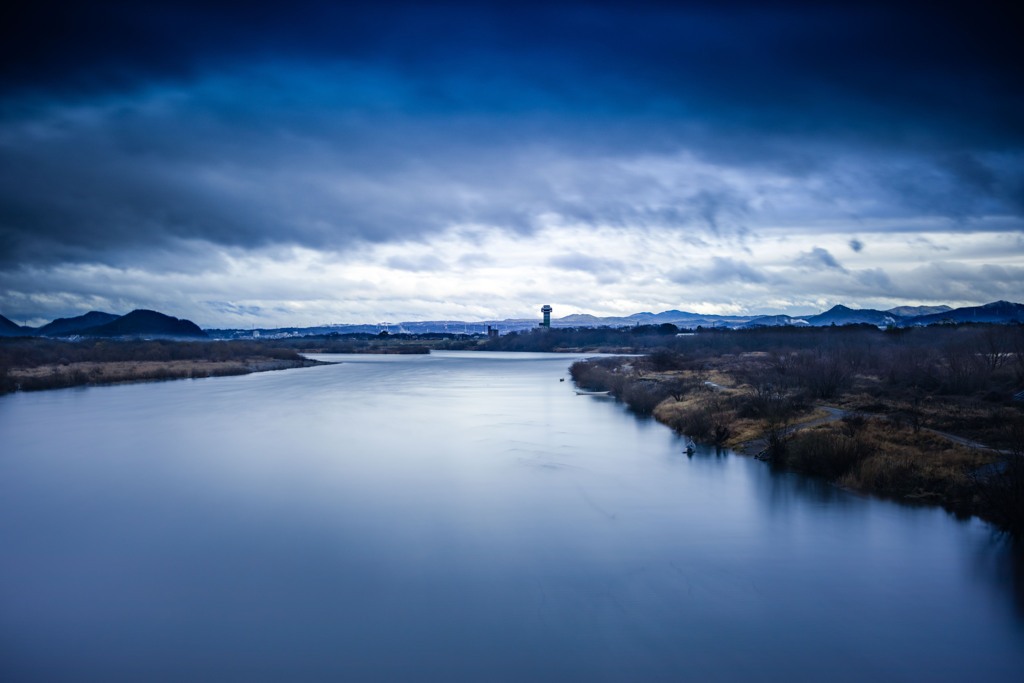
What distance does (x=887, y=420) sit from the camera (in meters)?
17.5

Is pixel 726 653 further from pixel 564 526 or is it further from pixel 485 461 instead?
pixel 485 461

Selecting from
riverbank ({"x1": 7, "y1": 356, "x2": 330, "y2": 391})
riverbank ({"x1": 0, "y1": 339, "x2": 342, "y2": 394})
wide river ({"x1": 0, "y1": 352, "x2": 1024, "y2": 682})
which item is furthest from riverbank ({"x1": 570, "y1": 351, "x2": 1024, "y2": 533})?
riverbank ({"x1": 0, "y1": 339, "x2": 342, "y2": 394})

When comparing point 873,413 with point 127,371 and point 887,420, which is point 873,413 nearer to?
point 887,420

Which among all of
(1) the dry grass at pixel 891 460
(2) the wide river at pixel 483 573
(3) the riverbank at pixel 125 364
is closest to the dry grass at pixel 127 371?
(3) the riverbank at pixel 125 364

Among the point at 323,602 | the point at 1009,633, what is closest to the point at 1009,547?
the point at 1009,633

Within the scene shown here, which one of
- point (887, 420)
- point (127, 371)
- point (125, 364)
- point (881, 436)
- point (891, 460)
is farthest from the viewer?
point (125, 364)

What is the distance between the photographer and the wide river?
7.60m

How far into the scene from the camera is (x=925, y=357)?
31750 mm

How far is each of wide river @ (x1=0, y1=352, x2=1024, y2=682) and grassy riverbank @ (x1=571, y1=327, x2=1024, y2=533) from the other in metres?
0.80

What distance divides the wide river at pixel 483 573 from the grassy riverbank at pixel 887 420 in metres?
0.80

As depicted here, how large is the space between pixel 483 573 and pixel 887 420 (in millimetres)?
13004

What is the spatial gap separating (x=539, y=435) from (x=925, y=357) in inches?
831

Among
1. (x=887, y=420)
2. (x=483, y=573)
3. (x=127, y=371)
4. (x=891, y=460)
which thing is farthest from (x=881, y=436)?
(x=127, y=371)

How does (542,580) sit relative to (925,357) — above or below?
below
